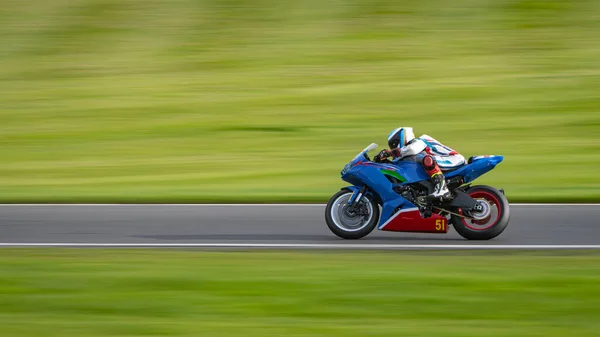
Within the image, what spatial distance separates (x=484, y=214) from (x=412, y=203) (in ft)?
2.74

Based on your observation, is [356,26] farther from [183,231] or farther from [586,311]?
[586,311]

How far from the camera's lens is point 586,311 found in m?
7.19

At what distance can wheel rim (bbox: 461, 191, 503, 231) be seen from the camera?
10.9m

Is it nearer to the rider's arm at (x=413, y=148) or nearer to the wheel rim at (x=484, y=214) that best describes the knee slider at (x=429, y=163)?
the rider's arm at (x=413, y=148)

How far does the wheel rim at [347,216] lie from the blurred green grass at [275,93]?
3.82m

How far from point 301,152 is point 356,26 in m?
11.7

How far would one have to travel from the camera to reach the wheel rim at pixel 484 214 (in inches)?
→ 428

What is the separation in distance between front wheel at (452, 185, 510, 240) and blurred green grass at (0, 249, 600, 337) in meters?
0.92

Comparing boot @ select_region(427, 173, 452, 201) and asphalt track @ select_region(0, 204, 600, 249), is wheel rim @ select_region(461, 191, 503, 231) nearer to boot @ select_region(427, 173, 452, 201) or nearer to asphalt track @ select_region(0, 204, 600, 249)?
asphalt track @ select_region(0, 204, 600, 249)

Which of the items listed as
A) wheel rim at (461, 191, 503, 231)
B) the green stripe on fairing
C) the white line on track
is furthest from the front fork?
wheel rim at (461, 191, 503, 231)

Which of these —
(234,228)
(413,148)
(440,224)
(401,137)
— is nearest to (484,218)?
(440,224)

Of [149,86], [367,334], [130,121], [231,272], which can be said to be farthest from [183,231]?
[149,86]

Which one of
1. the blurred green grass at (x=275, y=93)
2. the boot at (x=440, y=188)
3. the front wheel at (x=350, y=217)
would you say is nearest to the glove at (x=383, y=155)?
the front wheel at (x=350, y=217)

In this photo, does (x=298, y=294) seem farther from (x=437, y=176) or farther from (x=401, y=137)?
(x=401, y=137)
